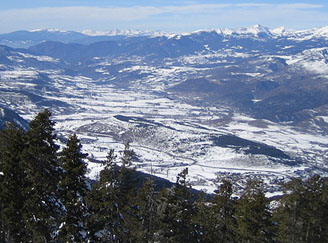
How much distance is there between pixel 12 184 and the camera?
90.7ft

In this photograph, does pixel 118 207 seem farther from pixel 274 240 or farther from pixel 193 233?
pixel 274 240

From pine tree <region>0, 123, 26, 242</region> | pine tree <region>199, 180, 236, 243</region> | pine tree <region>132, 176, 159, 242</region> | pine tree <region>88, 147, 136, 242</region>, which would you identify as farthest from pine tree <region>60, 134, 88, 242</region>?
pine tree <region>199, 180, 236, 243</region>

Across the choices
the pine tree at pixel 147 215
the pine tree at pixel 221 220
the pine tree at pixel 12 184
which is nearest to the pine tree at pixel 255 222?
the pine tree at pixel 221 220

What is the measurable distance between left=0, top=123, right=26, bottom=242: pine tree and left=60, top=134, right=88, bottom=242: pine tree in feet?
9.03

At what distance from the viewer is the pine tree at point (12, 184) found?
1073 inches

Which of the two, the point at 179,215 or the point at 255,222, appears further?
the point at 255,222

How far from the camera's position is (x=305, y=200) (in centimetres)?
3281

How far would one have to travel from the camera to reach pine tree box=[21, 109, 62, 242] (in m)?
26.6

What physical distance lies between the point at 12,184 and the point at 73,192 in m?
3.89

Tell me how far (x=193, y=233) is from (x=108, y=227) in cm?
743

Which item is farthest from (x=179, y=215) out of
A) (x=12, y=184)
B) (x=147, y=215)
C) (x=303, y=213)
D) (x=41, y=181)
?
(x=12, y=184)

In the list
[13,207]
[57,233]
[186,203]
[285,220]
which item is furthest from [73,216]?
[285,220]

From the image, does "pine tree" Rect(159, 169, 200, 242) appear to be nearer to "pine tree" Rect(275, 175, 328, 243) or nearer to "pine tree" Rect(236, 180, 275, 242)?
"pine tree" Rect(236, 180, 275, 242)

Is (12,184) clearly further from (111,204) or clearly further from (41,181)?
(111,204)
